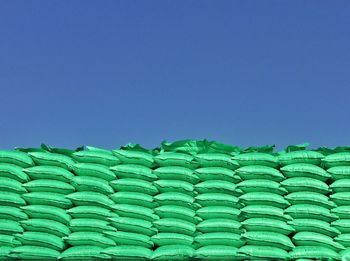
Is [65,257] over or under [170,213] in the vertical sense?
under

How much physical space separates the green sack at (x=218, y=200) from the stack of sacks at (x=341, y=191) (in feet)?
2.40

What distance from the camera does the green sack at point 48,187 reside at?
5.37 m

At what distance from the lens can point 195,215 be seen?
5277 millimetres

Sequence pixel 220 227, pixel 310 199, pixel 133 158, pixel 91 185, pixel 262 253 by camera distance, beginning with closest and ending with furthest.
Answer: pixel 262 253
pixel 220 227
pixel 310 199
pixel 91 185
pixel 133 158

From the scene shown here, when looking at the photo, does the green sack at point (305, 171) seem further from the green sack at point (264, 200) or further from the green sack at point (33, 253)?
the green sack at point (33, 253)

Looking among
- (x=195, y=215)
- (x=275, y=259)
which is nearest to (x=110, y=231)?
(x=195, y=215)

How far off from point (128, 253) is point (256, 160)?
4.07 feet

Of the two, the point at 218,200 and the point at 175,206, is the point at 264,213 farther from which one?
the point at 175,206

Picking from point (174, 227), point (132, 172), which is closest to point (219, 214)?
point (174, 227)

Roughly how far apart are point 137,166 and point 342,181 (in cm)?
157

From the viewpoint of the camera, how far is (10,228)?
522 cm

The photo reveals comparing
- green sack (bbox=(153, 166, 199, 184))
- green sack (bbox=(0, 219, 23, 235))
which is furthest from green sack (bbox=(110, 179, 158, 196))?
green sack (bbox=(0, 219, 23, 235))

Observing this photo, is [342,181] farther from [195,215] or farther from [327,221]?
[195,215]

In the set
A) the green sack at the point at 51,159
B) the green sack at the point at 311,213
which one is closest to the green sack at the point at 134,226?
the green sack at the point at 51,159
